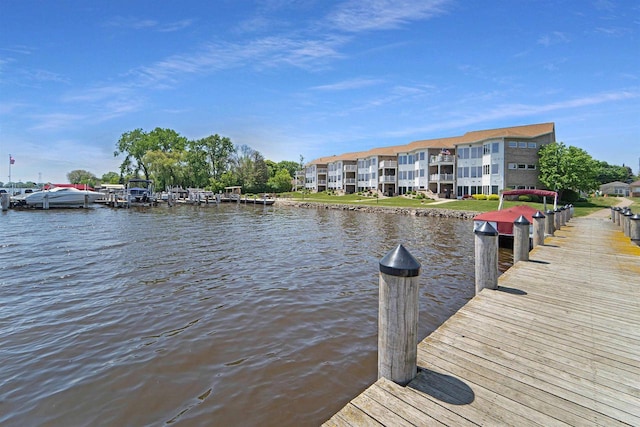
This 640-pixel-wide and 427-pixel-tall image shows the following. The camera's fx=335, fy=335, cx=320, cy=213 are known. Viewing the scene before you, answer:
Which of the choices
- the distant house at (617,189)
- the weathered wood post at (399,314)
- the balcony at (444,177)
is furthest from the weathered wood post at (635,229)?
the distant house at (617,189)

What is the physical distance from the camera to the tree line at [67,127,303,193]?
2689 inches

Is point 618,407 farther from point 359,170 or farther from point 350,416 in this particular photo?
point 359,170

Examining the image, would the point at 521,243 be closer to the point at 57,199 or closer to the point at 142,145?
the point at 57,199

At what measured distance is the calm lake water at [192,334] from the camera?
4.18 metres

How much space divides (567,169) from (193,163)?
214 ft

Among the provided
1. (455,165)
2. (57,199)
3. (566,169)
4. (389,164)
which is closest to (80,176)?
(57,199)

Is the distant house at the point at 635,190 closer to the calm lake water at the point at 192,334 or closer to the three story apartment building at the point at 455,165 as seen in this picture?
the three story apartment building at the point at 455,165

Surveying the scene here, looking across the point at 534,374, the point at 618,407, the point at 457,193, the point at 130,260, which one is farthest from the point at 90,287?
the point at 457,193

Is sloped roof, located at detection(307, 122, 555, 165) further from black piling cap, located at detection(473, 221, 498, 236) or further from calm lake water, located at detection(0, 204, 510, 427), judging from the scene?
black piling cap, located at detection(473, 221, 498, 236)

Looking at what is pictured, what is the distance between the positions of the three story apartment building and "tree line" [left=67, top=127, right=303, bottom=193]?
19.4 meters

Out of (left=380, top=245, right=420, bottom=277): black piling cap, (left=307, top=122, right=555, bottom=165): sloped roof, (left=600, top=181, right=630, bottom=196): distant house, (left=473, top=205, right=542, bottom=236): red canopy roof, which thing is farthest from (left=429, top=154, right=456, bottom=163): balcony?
(left=600, top=181, right=630, bottom=196): distant house

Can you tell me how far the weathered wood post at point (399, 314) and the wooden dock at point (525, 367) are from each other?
152 mm

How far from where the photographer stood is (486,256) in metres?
5.97

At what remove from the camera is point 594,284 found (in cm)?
671
